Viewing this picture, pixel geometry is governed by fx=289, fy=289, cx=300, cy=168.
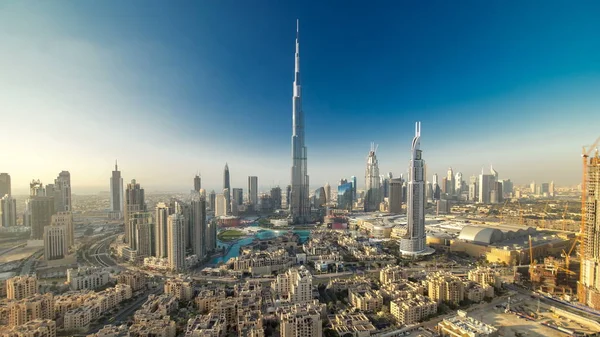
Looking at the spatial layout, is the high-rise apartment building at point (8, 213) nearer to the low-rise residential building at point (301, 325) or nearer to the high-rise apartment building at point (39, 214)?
the high-rise apartment building at point (39, 214)

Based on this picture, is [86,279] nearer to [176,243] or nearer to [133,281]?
[133,281]

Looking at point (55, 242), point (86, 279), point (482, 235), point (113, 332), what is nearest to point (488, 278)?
point (482, 235)

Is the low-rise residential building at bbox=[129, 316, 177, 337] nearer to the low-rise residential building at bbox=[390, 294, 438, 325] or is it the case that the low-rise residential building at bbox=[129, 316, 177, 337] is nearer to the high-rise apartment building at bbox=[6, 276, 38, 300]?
the high-rise apartment building at bbox=[6, 276, 38, 300]

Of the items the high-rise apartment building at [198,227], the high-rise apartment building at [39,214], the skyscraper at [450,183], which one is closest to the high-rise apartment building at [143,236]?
the high-rise apartment building at [198,227]

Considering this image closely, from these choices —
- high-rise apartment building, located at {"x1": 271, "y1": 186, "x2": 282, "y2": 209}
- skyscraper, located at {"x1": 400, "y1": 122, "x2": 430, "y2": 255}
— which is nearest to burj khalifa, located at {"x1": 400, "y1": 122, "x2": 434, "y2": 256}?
skyscraper, located at {"x1": 400, "y1": 122, "x2": 430, "y2": 255}

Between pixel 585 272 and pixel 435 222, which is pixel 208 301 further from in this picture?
pixel 435 222
